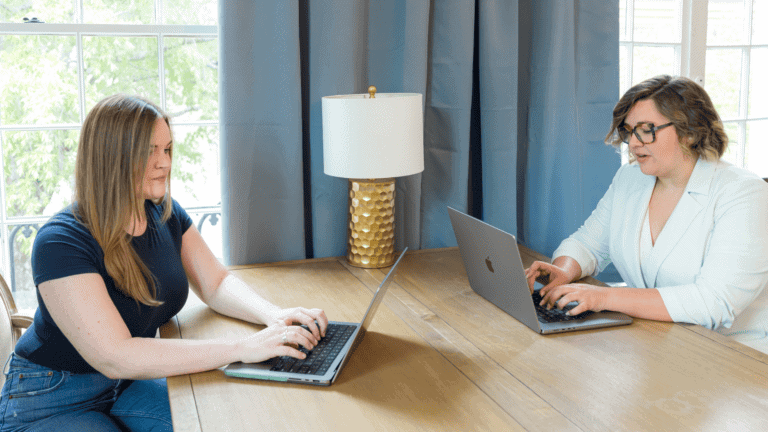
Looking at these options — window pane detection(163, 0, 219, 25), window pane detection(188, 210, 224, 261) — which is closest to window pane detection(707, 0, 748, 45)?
window pane detection(163, 0, 219, 25)

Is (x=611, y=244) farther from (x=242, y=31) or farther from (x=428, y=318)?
(x=242, y=31)

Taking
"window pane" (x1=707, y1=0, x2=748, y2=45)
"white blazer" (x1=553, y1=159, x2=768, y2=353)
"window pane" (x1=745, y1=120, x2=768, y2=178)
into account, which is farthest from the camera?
"window pane" (x1=745, y1=120, x2=768, y2=178)

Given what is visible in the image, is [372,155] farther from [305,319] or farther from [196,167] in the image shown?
[196,167]

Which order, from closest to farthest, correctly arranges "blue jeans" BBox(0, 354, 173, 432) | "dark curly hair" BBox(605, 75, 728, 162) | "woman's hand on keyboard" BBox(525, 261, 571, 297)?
"blue jeans" BBox(0, 354, 173, 432) → "dark curly hair" BBox(605, 75, 728, 162) → "woman's hand on keyboard" BBox(525, 261, 571, 297)

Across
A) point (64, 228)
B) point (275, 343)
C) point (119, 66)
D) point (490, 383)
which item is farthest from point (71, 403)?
point (119, 66)

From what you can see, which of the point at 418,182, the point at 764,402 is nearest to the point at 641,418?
the point at 764,402

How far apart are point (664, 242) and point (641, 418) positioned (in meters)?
0.73

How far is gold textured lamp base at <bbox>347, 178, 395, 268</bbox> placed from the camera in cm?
197

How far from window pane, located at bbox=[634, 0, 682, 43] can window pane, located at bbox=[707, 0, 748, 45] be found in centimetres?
19

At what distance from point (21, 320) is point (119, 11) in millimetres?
997

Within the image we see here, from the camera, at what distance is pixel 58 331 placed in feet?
4.43

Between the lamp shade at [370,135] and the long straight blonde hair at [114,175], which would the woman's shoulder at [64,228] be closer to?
the long straight blonde hair at [114,175]

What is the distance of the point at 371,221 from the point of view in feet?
6.49

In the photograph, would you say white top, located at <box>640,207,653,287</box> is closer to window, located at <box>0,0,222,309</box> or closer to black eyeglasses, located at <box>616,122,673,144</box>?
black eyeglasses, located at <box>616,122,673,144</box>
